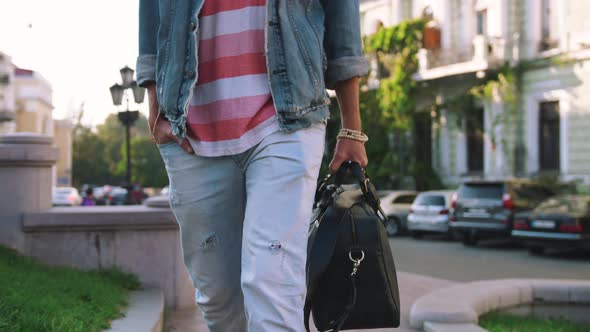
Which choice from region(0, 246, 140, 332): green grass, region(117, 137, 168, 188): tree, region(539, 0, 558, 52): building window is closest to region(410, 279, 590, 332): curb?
region(0, 246, 140, 332): green grass

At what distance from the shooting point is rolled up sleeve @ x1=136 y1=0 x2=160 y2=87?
260cm

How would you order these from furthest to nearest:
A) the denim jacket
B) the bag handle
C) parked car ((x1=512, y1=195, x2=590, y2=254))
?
parked car ((x1=512, y1=195, x2=590, y2=254)), the bag handle, the denim jacket

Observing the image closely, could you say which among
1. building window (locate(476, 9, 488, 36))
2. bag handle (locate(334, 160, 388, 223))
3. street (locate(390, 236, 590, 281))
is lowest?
street (locate(390, 236, 590, 281))

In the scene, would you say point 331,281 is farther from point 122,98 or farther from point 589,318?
point 122,98

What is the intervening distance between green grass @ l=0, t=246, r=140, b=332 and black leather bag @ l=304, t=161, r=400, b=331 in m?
1.56

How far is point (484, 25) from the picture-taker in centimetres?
2448

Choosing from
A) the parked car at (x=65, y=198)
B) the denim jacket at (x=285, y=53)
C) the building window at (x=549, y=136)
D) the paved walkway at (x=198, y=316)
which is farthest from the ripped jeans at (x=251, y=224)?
the parked car at (x=65, y=198)

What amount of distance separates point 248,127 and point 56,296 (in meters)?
2.43

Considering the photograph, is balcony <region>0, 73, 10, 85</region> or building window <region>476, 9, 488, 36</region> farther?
building window <region>476, 9, 488, 36</region>

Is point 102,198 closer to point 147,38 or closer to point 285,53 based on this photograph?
point 147,38

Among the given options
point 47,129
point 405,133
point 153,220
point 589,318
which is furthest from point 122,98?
point 47,129

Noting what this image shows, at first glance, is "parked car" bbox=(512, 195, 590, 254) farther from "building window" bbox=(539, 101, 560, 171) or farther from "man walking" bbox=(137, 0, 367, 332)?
"man walking" bbox=(137, 0, 367, 332)

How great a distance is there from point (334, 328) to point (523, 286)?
13.2 ft

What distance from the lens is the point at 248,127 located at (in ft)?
7.55
